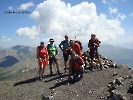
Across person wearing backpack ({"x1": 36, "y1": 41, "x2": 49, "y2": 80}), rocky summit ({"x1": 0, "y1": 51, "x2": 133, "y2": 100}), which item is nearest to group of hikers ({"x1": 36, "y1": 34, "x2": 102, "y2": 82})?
person wearing backpack ({"x1": 36, "y1": 41, "x2": 49, "y2": 80})

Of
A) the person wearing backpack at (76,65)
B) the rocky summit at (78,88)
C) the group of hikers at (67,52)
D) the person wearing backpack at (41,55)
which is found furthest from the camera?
the person wearing backpack at (41,55)

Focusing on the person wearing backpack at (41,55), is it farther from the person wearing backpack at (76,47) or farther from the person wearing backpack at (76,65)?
the person wearing backpack at (76,65)

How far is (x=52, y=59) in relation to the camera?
19.9 m

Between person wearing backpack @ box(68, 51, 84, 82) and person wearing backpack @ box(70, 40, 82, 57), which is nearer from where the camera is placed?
person wearing backpack @ box(68, 51, 84, 82)

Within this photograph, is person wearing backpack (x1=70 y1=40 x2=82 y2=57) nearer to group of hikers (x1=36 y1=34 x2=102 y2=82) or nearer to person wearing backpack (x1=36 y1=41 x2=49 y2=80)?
group of hikers (x1=36 y1=34 x2=102 y2=82)

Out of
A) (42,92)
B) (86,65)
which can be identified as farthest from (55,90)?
(86,65)

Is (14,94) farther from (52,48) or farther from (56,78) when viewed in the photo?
(52,48)

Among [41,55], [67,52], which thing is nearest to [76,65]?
[67,52]

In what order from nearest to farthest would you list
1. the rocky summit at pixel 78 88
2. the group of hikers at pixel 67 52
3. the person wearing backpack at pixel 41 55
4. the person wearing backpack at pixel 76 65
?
the rocky summit at pixel 78 88, the person wearing backpack at pixel 76 65, the group of hikers at pixel 67 52, the person wearing backpack at pixel 41 55

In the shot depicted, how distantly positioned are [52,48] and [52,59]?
4.13 feet

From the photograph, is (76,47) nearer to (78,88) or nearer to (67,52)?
(67,52)

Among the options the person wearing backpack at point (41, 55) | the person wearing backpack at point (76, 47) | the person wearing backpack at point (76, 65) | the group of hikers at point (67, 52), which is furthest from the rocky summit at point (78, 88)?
the person wearing backpack at point (76, 47)

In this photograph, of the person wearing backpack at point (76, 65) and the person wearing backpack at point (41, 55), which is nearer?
the person wearing backpack at point (76, 65)

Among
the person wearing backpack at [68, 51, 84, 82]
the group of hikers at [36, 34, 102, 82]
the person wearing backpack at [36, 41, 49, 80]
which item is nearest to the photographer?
the person wearing backpack at [68, 51, 84, 82]
